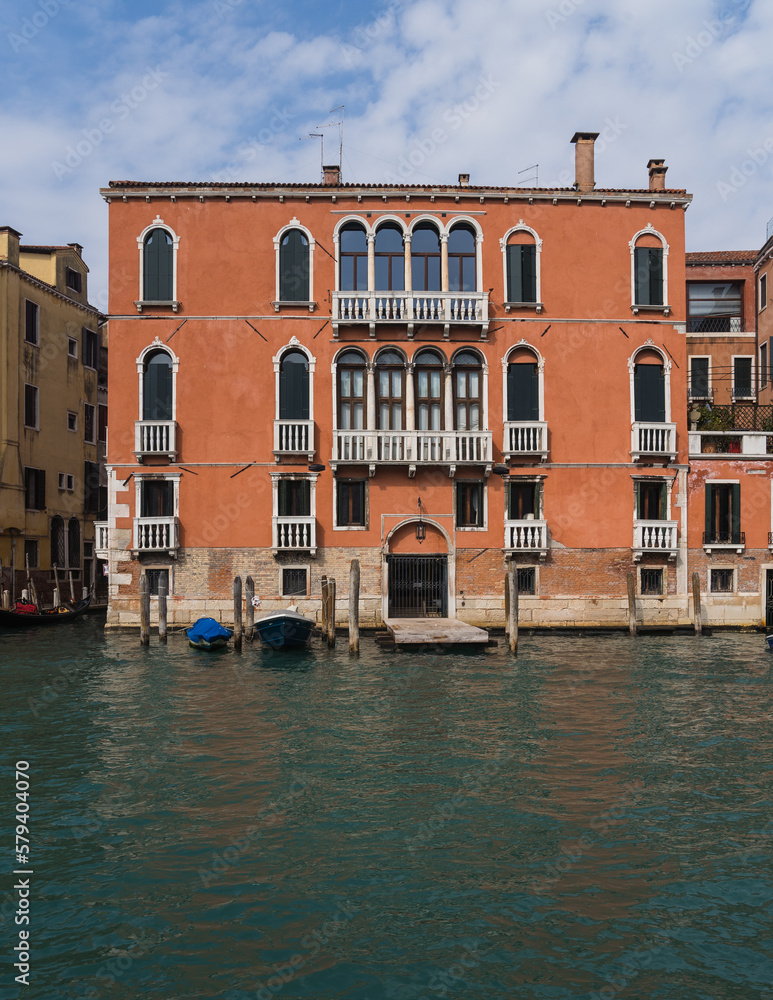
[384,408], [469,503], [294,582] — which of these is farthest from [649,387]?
[294,582]

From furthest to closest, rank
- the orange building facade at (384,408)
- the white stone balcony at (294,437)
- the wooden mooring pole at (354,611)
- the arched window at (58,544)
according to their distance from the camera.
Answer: the arched window at (58,544) → the orange building facade at (384,408) → the white stone balcony at (294,437) → the wooden mooring pole at (354,611)

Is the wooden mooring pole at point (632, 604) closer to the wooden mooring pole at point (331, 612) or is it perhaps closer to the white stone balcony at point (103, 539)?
the wooden mooring pole at point (331, 612)

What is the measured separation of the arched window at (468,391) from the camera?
21.3 m

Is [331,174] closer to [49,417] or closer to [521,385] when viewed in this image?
[521,385]

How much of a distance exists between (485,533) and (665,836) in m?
14.3

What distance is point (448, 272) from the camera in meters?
21.4

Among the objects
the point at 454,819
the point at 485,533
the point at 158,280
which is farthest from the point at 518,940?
the point at 158,280

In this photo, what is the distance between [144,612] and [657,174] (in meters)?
17.1

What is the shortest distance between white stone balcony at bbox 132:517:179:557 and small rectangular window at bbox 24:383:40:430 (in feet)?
32.5

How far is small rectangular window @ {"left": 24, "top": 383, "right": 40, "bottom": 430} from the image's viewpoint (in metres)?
28.3

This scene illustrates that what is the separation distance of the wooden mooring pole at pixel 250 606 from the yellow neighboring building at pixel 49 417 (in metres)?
10.6

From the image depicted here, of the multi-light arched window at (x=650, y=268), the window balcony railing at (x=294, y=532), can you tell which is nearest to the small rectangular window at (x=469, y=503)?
the window balcony railing at (x=294, y=532)

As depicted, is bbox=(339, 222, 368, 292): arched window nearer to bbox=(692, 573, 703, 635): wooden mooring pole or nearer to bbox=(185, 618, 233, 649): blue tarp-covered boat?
bbox=(185, 618, 233, 649): blue tarp-covered boat

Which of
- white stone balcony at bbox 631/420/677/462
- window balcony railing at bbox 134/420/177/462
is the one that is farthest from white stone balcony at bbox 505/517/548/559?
window balcony railing at bbox 134/420/177/462
